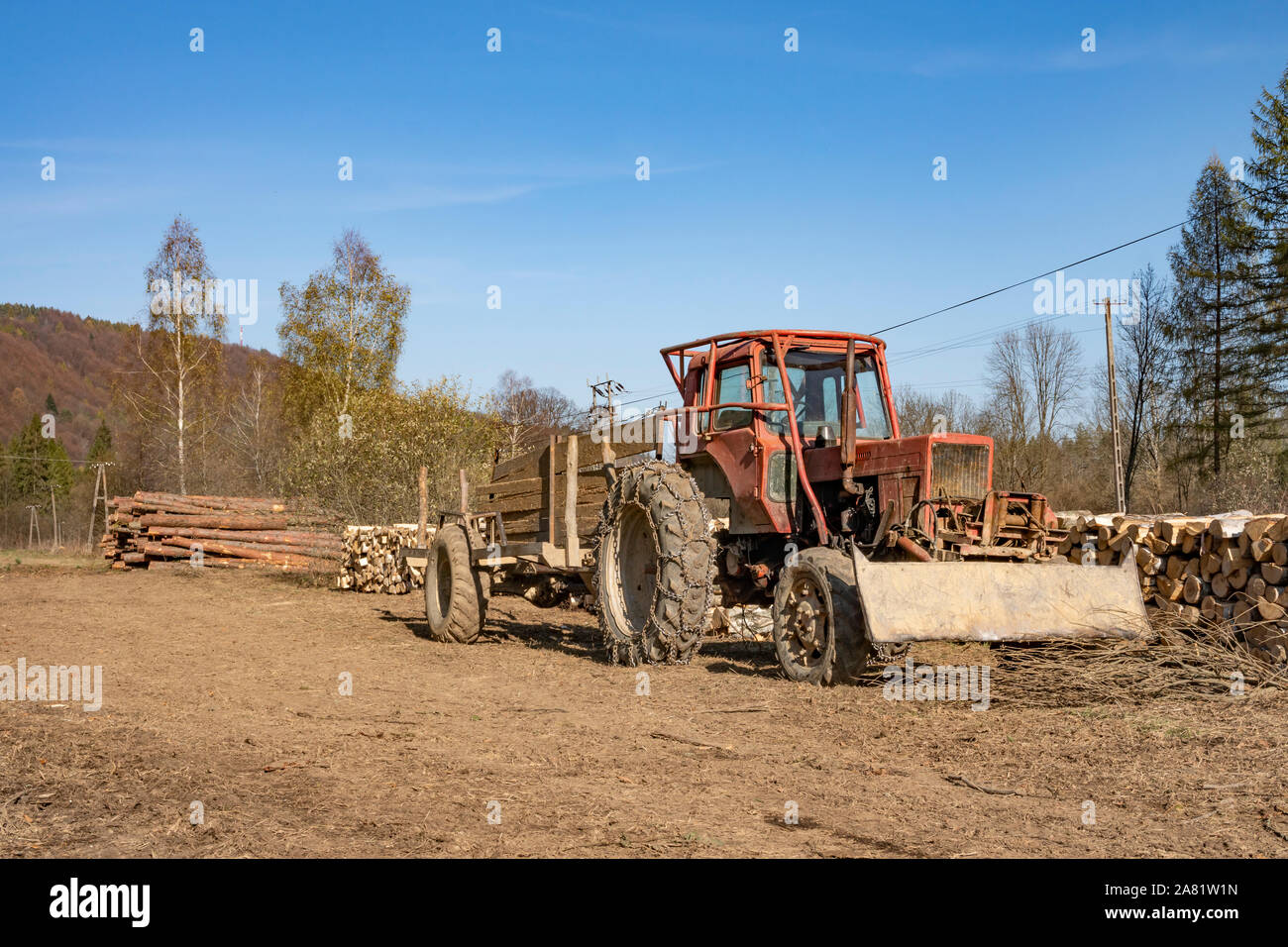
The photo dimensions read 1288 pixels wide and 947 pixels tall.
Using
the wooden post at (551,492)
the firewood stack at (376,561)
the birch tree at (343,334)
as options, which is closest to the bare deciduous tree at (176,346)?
the birch tree at (343,334)

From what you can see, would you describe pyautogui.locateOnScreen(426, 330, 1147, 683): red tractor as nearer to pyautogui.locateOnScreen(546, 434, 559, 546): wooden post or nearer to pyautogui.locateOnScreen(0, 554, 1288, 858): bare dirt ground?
pyautogui.locateOnScreen(546, 434, 559, 546): wooden post

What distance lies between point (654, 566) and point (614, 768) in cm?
335

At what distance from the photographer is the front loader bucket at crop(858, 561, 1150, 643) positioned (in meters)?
6.50

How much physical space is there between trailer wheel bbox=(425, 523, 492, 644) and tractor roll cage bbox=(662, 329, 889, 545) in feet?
9.60

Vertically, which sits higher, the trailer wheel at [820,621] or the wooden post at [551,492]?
the wooden post at [551,492]

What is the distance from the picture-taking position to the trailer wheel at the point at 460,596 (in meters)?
10.3

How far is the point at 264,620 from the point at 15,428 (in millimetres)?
82397

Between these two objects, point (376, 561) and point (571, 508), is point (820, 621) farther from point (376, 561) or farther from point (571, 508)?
point (376, 561)

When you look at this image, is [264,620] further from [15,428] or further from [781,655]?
[15,428]

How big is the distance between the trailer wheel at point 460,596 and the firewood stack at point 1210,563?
19.3 ft

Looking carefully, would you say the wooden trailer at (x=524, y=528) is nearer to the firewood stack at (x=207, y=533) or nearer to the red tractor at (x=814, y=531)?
the red tractor at (x=814, y=531)

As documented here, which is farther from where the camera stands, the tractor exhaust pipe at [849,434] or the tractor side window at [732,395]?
the tractor side window at [732,395]

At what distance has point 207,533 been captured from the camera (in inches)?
850

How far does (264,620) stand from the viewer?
42.9 feet
